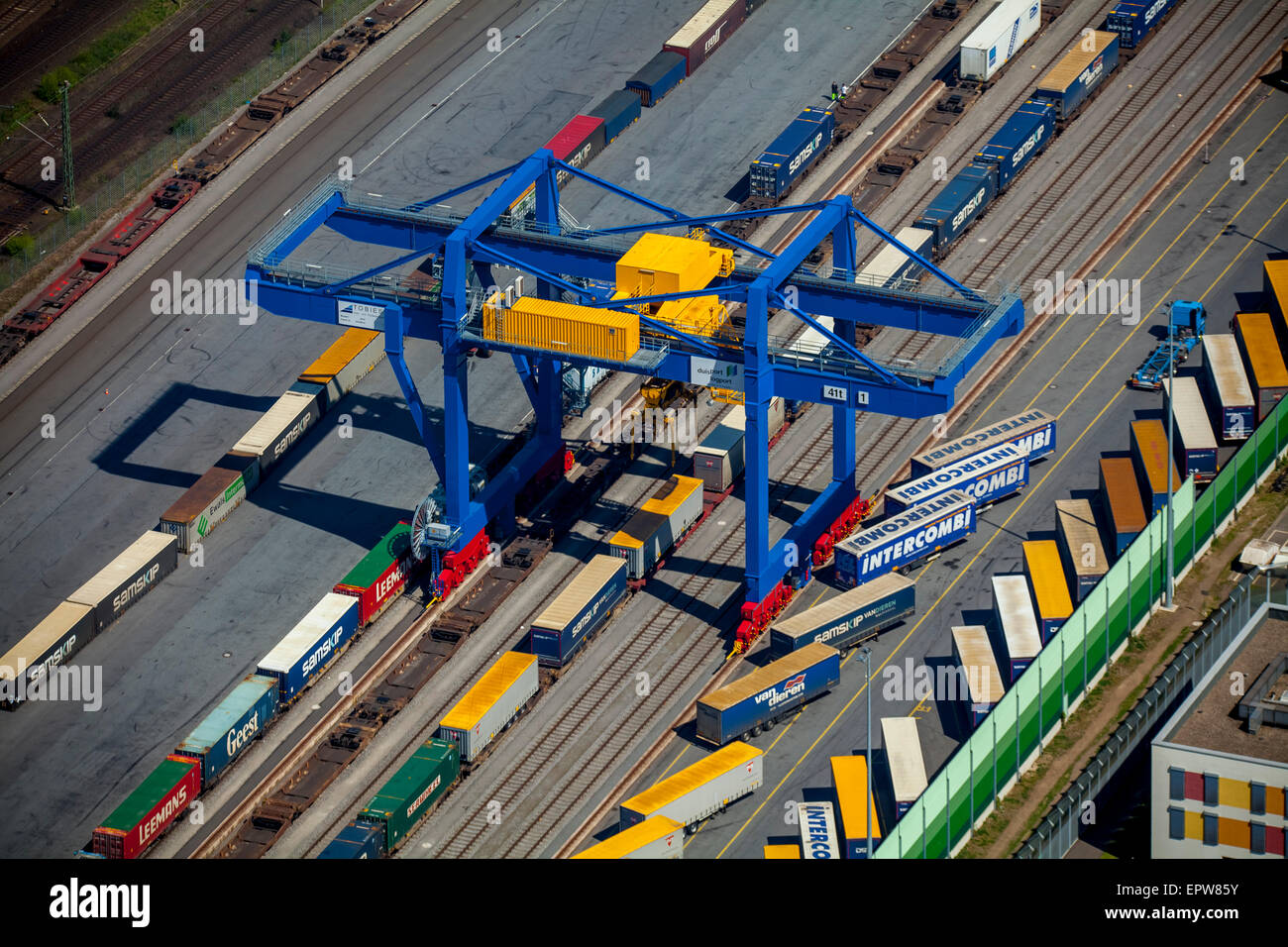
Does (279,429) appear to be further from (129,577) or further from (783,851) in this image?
(783,851)

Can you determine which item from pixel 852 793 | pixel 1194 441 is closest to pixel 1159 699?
pixel 852 793

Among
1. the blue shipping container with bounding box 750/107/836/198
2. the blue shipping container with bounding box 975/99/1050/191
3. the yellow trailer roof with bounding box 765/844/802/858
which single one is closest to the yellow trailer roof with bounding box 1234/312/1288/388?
the blue shipping container with bounding box 975/99/1050/191

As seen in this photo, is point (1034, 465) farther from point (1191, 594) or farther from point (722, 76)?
point (722, 76)

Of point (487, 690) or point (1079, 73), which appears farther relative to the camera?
point (1079, 73)

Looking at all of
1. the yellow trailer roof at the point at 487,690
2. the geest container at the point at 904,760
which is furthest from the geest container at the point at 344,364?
the geest container at the point at 904,760

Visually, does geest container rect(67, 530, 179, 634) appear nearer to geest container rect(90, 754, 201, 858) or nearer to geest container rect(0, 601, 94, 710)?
geest container rect(0, 601, 94, 710)

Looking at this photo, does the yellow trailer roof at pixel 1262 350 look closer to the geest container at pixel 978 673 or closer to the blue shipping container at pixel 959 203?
the blue shipping container at pixel 959 203
